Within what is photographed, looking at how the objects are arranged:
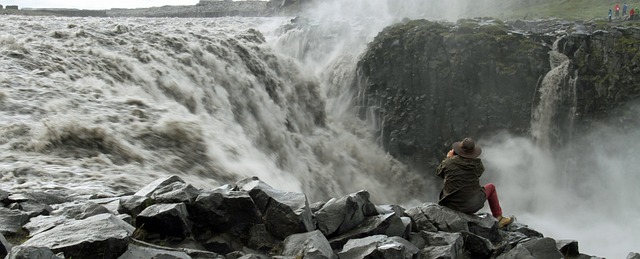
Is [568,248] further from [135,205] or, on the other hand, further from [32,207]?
[32,207]

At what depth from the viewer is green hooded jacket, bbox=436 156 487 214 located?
9.41m

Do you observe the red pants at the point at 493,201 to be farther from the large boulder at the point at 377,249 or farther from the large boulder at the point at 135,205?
the large boulder at the point at 135,205

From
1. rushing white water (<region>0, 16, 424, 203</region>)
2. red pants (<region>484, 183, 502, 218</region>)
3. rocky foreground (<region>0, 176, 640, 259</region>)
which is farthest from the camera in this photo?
rushing white water (<region>0, 16, 424, 203</region>)

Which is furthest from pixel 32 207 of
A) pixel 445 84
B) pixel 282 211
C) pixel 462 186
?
pixel 445 84

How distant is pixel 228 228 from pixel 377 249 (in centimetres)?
187

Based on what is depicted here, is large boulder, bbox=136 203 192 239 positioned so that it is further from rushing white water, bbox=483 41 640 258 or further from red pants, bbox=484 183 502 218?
rushing white water, bbox=483 41 640 258

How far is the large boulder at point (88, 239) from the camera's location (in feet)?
A: 18.2

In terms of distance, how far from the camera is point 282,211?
7.38 metres

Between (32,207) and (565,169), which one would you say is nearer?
(32,207)

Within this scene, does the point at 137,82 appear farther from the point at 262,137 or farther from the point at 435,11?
the point at 435,11

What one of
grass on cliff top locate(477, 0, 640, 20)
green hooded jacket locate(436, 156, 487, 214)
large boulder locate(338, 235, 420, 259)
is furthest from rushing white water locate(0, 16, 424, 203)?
grass on cliff top locate(477, 0, 640, 20)

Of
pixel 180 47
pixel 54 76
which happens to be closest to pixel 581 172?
pixel 180 47

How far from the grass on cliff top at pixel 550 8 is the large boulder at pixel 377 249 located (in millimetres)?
48659

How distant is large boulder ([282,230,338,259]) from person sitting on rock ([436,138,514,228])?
3154 millimetres
